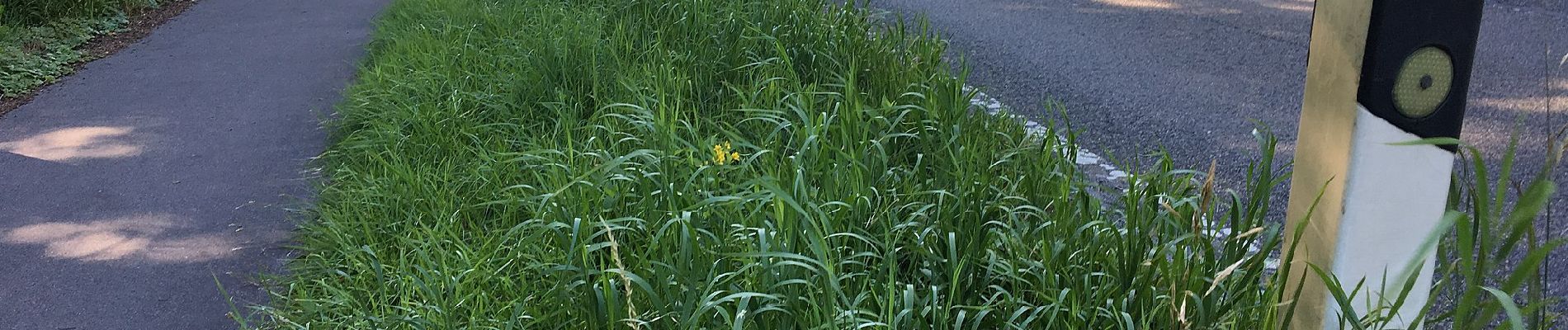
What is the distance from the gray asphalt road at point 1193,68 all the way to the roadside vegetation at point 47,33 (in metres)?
4.67

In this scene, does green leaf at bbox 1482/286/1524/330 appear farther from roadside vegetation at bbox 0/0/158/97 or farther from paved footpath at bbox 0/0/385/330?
roadside vegetation at bbox 0/0/158/97

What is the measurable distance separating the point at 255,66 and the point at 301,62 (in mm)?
231

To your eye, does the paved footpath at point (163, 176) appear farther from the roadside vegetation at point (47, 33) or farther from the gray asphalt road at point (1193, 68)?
the gray asphalt road at point (1193, 68)

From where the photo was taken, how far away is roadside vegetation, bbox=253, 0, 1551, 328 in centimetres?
241

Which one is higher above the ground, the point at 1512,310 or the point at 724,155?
the point at 1512,310

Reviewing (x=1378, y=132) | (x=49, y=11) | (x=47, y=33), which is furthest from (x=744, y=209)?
(x=49, y=11)

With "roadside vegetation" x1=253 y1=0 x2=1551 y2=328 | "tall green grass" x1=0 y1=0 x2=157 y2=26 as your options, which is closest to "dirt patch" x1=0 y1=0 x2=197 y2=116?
"tall green grass" x1=0 y1=0 x2=157 y2=26

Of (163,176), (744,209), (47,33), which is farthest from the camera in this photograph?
(47,33)

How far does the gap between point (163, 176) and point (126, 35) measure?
145 inches

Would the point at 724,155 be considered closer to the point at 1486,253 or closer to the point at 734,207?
the point at 734,207

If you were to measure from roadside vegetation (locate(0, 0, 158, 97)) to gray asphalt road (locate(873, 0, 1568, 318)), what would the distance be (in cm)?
467

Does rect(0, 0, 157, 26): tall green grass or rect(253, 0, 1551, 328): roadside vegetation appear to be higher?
rect(253, 0, 1551, 328): roadside vegetation

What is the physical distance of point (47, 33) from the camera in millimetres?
7195

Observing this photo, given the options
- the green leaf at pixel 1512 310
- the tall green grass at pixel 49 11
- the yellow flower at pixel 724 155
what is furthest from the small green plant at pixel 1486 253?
the tall green grass at pixel 49 11
